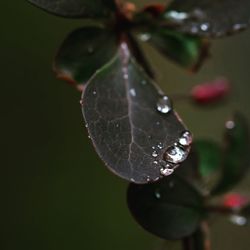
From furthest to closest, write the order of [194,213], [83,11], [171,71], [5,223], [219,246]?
[171,71] < [219,246] < [5,223] < [194,213] < [83,11]

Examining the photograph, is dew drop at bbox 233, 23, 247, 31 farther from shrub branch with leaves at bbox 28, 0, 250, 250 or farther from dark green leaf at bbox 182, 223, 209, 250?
dark green leaf at bbox 182, 223, 209, 250

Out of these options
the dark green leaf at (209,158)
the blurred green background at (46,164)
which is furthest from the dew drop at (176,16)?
the blurred green background at (46,164)

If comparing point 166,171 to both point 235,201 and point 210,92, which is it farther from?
point 210,92

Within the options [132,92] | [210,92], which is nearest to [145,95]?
[132,92]

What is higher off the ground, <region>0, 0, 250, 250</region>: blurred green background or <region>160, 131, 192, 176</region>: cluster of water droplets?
<region>160, 131, 192, 176</region>: cluster of water droplets

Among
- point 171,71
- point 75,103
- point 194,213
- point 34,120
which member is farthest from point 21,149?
point 194,213

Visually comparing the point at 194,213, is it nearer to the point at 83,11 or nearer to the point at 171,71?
the point at 83,11

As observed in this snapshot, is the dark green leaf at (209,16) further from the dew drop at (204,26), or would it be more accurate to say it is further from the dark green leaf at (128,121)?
the dark green leaf at (128,121)

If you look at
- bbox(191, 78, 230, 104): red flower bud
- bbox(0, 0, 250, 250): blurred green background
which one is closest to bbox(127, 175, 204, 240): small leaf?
bbox(191, 78, 230, 104): red flower bud
